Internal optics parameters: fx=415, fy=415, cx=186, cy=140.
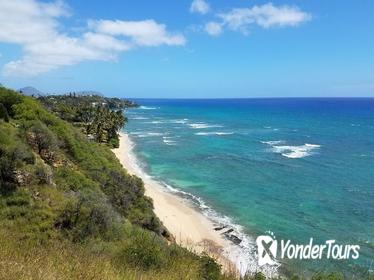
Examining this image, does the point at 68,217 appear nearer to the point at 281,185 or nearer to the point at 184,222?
the point at 184,222

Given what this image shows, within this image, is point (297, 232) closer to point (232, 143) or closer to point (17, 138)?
point (17, 138)

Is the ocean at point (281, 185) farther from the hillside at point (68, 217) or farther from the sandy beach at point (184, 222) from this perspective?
the hillside at point (68, 217)

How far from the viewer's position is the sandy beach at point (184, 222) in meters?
32.0

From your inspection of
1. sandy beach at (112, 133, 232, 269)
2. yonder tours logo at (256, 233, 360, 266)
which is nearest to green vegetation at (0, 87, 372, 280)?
sandy beach at (112, 133, 232, 269)

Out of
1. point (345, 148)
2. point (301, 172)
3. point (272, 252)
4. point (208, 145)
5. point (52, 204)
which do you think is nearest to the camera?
point (52, 204)

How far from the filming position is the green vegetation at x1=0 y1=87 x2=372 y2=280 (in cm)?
659

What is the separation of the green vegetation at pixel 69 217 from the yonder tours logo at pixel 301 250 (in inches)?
311

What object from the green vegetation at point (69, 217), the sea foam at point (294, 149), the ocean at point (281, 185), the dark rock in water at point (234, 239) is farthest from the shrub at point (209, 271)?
the sea foam at point (294, 149)

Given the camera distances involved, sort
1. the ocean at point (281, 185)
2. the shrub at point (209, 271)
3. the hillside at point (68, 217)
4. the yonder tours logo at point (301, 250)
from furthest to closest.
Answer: the ocean at point (281, 185) < the yonder tours logo at point (301, 250) < the shrub at point (209, 271) < the hillside at point (68, 217)

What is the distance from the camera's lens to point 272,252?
31328 mm

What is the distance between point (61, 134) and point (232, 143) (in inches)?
2153

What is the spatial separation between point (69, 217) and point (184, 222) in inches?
714

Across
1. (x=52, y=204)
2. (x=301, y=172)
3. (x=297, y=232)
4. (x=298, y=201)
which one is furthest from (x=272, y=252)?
(x=301, y=172)

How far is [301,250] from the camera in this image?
33.7 meters
